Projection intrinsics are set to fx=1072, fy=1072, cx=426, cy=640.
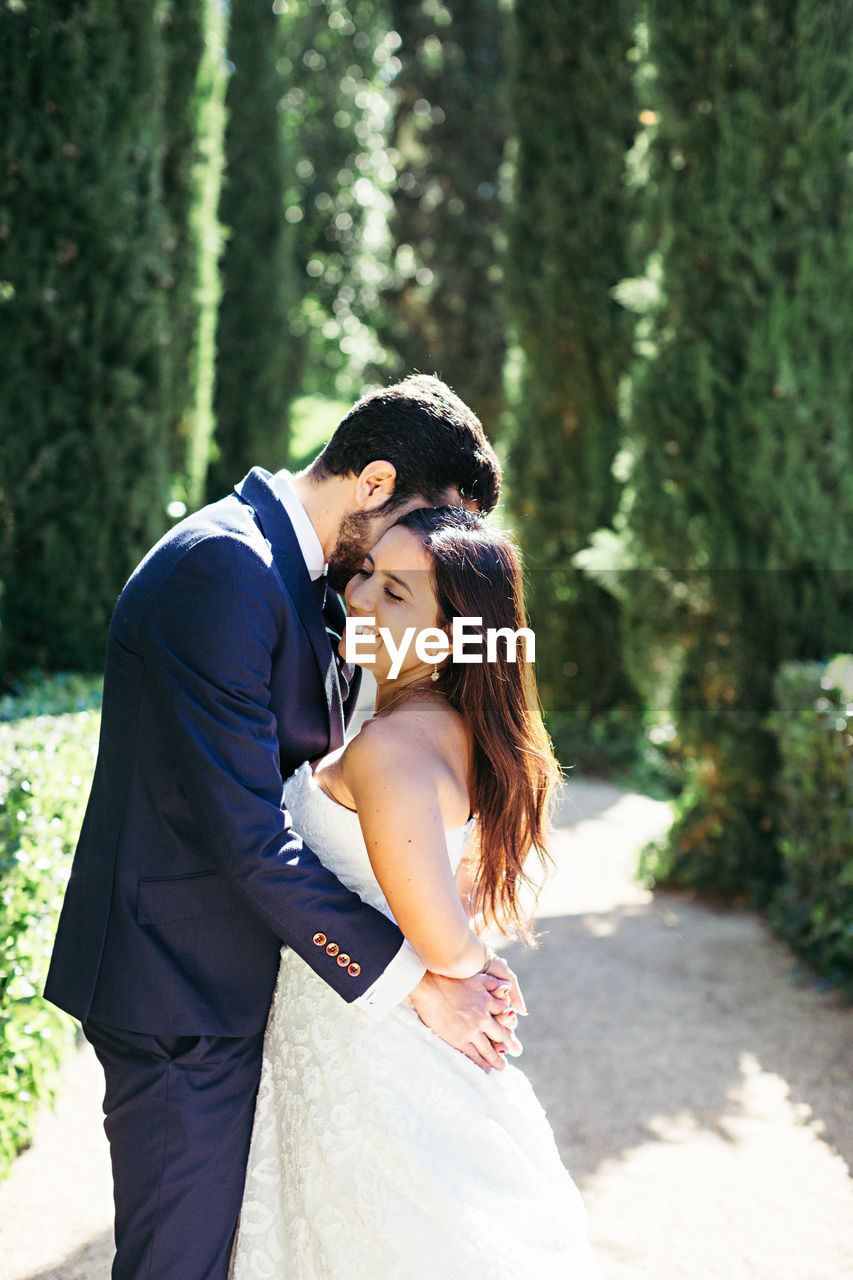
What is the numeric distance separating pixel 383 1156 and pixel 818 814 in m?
3.75

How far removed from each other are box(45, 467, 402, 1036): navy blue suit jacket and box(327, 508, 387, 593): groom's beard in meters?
0.17

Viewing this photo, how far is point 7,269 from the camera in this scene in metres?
5.17

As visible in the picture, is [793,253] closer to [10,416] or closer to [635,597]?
[635,597]

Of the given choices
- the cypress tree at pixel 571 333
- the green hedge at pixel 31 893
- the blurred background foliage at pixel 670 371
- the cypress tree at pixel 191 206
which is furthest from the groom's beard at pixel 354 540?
the cypress tree at pixel 571 333

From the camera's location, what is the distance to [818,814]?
505cm

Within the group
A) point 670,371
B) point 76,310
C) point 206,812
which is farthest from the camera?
point 670,371

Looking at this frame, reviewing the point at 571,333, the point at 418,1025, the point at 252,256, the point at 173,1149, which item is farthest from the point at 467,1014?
the point at 252,256

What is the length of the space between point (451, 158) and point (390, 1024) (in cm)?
1719

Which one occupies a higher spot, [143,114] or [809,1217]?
[143,114]

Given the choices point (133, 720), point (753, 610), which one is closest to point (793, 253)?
point (753, 610)

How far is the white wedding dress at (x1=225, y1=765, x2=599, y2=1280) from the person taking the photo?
1.77 metres

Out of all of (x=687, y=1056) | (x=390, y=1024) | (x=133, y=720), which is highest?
(x=133, y=720)

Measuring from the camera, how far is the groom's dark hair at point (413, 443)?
7.59ft

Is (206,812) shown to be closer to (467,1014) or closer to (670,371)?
(467,1014)
